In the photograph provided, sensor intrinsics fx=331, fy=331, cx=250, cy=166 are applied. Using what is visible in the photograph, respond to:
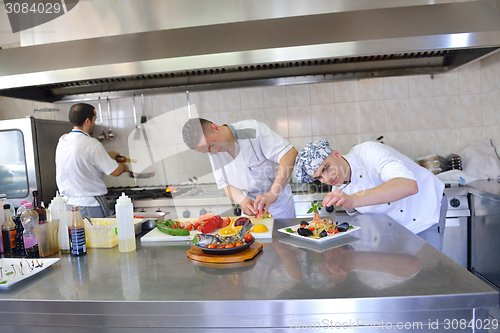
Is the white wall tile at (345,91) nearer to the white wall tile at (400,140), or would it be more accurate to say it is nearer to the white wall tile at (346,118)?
the white wall tile at (346,118)

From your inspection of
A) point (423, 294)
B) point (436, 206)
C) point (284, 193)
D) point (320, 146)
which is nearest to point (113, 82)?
point (284, 193)

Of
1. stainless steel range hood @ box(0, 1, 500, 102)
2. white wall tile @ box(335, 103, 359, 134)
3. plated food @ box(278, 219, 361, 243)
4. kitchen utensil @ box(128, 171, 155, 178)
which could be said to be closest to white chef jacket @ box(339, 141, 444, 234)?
plated food @ box(278, 219, 361, 243)

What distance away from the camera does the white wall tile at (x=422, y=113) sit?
132 inches

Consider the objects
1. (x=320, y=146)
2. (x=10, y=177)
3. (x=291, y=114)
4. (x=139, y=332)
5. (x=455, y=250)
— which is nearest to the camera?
(x=139, y=332)

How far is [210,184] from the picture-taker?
12.0 ft

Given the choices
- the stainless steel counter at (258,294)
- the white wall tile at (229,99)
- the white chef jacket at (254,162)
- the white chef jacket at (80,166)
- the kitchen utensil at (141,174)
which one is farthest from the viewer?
the kitchen utensil at (141,174)

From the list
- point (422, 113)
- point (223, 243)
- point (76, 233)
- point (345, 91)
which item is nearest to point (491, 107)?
point (422, 113)

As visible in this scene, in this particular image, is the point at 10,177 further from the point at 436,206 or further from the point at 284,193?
the point at 436,206

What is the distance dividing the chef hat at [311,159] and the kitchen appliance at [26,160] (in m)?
2.65

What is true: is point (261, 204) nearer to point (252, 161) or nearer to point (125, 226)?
point (252, 161)

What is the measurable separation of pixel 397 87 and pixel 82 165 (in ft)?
9.97

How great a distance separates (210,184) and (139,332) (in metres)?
2.68

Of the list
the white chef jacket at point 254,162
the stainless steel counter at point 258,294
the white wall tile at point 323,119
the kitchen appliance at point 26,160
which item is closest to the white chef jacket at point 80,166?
the kitchen appliance at point 26,160

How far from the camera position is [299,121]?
358 centimetres
